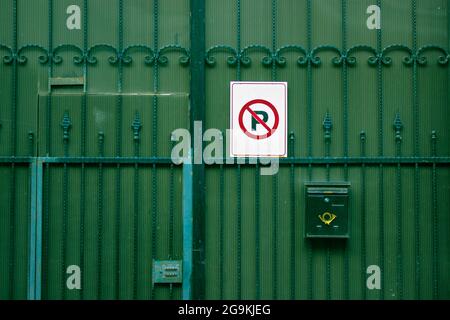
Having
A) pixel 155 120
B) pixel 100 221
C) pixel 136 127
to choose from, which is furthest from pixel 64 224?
pixel 155 120

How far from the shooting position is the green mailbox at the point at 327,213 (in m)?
6.20

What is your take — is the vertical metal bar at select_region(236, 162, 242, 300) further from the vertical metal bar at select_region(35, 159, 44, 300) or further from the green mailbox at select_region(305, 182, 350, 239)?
the vertical metal bar at select_region(35, 159, 44, 300)

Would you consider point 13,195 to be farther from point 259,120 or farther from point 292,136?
point 292,136

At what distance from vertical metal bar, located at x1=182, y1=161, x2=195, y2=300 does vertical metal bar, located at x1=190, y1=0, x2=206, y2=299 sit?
26mm

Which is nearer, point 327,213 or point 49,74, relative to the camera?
point 327,213

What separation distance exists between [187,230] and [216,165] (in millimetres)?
524

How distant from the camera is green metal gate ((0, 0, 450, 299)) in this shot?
6.28 meters

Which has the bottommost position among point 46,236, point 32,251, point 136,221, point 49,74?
point 32,251

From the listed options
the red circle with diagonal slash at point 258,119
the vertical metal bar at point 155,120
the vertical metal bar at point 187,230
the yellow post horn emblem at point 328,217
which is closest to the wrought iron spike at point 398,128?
the yellow post horn emblem at point 328,217

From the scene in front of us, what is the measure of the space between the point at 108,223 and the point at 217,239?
0.81m

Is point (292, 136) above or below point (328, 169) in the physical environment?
→ above

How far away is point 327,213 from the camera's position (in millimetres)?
6199

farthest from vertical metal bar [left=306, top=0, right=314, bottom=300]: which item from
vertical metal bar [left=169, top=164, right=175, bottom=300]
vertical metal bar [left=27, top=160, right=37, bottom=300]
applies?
vertical metal bar [left=27, top=160, right=37, bottom=300]
